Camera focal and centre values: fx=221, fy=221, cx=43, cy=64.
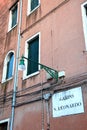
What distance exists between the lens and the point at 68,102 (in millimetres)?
6805

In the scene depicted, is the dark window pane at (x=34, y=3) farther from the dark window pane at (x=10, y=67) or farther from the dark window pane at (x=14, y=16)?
the dark window pane at (x=10, y=67)

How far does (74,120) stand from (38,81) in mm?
2380

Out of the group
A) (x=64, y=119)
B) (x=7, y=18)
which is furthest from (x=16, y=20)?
(x=64, y=119)

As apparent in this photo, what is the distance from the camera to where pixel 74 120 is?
6.43 metres

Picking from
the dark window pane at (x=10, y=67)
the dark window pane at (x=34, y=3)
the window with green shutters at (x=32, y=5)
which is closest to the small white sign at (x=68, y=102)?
the dark window pane at (x=10, y=67)

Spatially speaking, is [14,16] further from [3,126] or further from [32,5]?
[3,126]

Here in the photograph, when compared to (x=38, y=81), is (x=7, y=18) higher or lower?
higher

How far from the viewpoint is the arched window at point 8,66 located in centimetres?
1075

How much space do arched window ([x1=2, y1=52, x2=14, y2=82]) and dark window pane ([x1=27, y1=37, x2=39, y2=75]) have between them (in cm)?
155

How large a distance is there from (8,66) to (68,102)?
509cm

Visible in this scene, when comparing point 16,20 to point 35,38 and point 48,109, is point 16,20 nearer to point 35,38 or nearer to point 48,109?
point 35,38

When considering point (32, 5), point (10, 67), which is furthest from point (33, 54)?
point (32, 5)

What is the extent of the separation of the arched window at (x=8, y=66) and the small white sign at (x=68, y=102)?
155 inches

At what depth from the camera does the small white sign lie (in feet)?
21.3
